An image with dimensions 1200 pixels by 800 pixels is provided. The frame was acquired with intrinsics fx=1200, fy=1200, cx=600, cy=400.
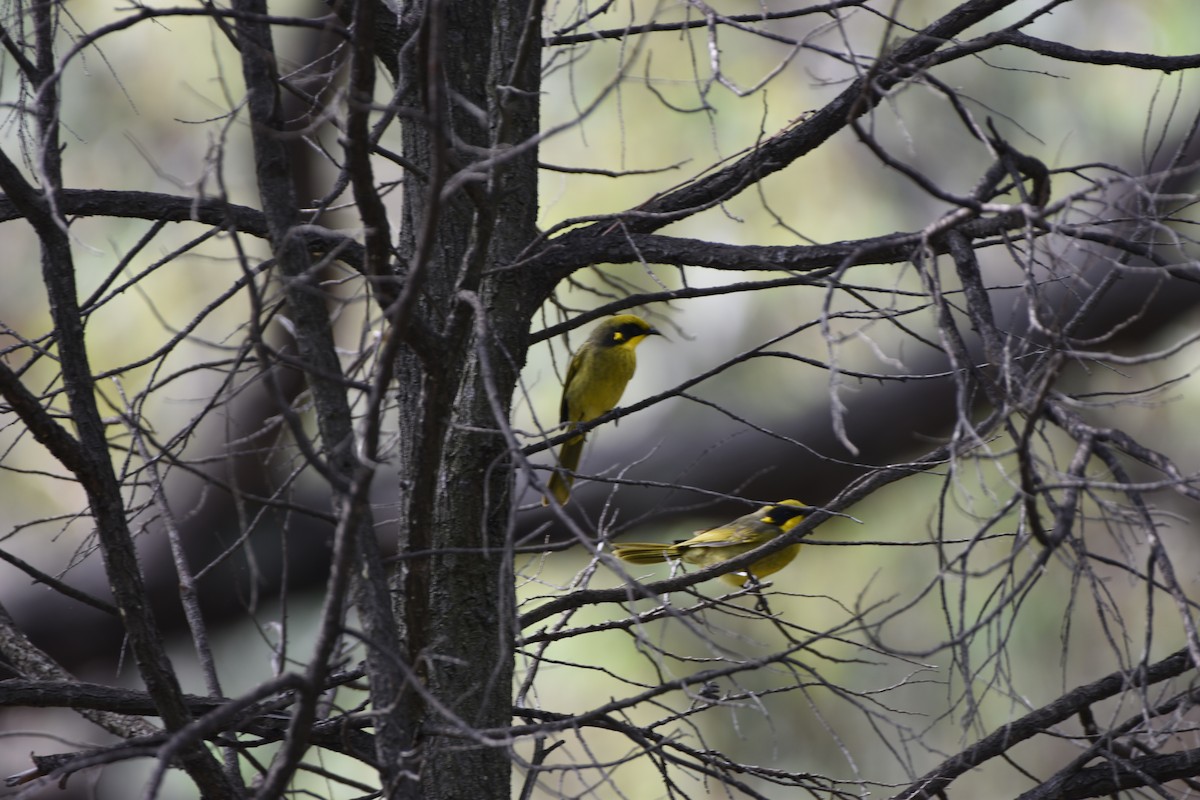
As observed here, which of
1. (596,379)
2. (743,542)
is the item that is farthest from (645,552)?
(596,379)

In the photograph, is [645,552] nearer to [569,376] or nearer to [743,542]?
[743,542]

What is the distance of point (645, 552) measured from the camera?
518 cm

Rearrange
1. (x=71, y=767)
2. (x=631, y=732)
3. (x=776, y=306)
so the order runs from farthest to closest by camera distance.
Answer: (x=776, y=306) < (x=631, y=732) < (x=71, y=767)

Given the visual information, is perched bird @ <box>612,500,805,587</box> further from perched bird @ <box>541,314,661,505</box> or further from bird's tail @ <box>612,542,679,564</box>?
perched bird @ <box>541,314,661,505</box>

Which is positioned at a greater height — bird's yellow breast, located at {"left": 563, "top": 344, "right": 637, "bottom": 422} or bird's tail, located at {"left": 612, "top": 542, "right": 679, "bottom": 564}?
bird's yellow breast, located at {"left": 563, "top": 344, "right": 637, "bottom": 422}

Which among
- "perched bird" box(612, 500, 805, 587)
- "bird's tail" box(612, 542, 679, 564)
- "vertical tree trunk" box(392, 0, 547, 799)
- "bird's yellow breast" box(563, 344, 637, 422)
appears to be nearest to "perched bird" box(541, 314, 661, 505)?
"bird's yellow breast" box(563, 344, 637, 422)

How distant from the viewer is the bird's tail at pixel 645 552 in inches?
201

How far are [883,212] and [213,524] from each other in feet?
18.5

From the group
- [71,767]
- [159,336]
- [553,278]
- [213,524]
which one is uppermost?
[159,336]

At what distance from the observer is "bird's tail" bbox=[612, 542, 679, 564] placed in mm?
5117

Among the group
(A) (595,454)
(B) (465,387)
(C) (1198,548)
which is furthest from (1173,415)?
(B) (465,387)

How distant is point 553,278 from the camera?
3213mm

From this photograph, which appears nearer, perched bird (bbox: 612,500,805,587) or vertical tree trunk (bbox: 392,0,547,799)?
vertical tree trunk (bbox: 392,0,547,799)

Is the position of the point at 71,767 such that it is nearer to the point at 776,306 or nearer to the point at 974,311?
the point at 974,311
